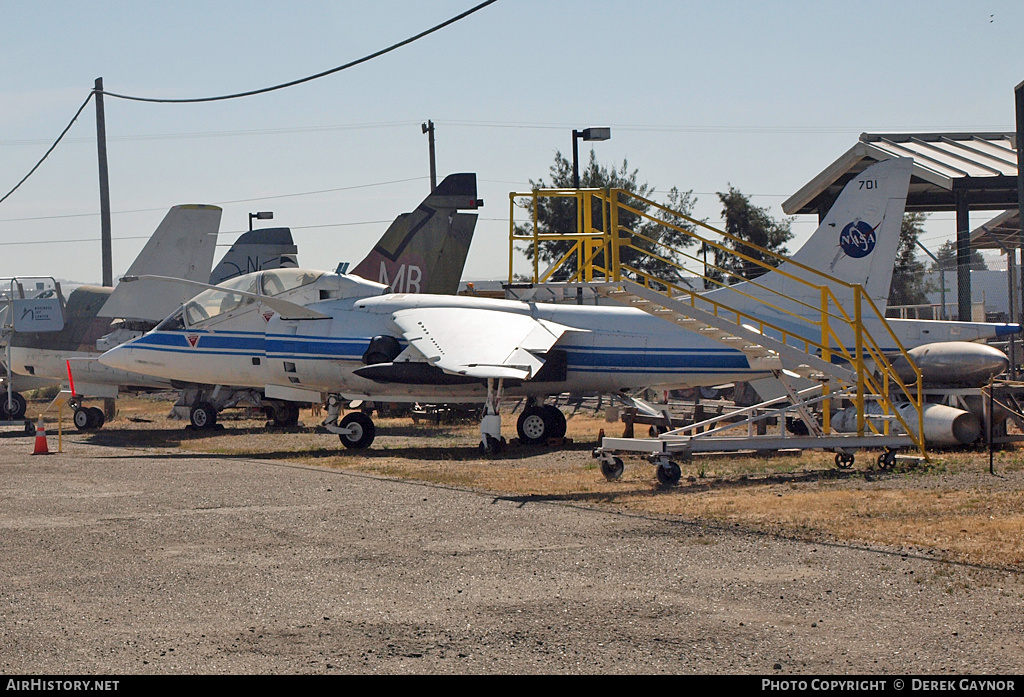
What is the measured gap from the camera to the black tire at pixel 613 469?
45.7 feet

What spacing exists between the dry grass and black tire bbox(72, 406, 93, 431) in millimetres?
5856

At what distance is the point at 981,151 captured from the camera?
90.3ft

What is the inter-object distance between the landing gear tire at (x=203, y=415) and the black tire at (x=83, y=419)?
118 inches

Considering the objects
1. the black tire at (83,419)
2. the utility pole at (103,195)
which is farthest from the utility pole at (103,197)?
the black tire at (83,419)

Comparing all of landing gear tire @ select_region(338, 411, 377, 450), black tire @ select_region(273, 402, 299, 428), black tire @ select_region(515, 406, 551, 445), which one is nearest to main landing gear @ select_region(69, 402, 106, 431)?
black tire @ select_region(273, 402, 299, 428)

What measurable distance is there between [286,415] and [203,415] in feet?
6.54

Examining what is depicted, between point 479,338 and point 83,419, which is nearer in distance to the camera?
point 479,338

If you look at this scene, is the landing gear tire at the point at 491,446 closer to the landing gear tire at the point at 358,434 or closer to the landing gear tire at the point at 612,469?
the landing gear tire at the point at 358,434

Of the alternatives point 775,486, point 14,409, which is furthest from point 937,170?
point 14,409

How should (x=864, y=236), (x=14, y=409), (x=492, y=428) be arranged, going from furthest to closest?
(x=14, y=409)
(x=492, y=428)
(x=864, y=236)

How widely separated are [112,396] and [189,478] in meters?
13.2

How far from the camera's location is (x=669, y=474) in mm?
13250

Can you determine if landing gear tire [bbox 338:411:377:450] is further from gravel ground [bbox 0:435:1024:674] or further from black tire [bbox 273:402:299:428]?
gravel ground [bbox 0:435:1024:674]

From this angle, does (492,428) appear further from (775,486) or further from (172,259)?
(172,259)
